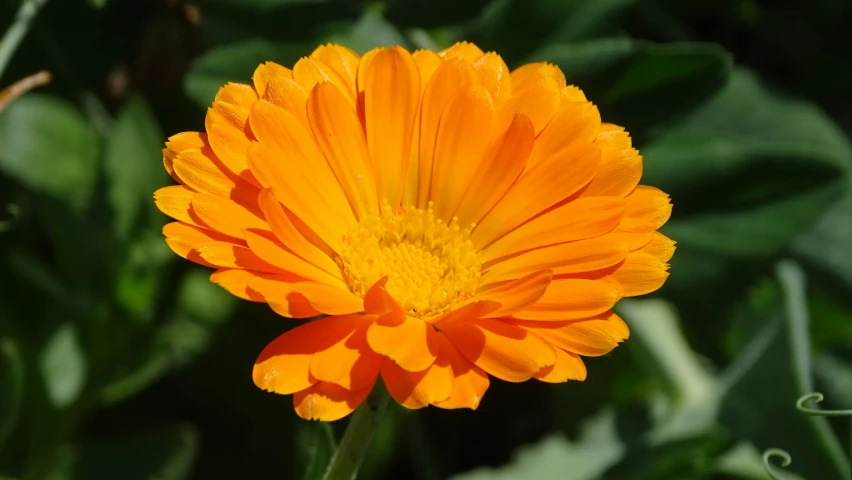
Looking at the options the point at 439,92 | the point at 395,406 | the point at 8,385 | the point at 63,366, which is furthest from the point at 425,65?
the point at 63,366

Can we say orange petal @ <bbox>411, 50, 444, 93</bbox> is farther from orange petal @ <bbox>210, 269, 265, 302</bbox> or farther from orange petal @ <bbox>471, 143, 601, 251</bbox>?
orange petal @ <bbox>210, 269, 265, 302</bbox>

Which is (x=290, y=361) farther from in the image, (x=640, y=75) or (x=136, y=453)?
(x=640, y=75)

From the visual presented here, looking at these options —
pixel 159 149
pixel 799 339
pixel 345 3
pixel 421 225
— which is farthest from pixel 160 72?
pixel 799 339

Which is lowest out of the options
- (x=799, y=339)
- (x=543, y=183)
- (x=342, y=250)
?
(x=799, y=339)

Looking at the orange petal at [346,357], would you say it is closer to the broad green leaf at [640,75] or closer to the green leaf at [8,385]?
the green leaf at [8,385]

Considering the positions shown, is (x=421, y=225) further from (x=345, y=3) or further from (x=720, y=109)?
(x=720, y=109)

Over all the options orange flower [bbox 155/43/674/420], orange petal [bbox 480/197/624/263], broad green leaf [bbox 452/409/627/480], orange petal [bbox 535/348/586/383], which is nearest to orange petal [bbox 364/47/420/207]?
orange flower [bbox 155/43/674/420]
